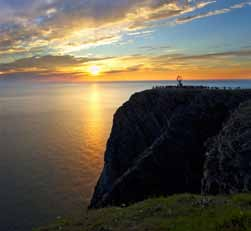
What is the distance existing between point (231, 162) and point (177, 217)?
49.7 ft

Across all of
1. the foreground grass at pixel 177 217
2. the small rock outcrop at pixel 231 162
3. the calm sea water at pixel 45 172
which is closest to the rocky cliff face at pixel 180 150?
the calm sea water at pixel 45 172

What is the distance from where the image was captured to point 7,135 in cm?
11769

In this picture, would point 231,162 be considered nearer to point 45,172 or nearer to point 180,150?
point 180,150

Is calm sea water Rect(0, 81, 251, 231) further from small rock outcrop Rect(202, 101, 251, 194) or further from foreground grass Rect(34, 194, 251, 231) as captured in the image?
small rock outcrop Rect(202, 101, 251, 194)

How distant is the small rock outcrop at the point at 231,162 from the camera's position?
2820 cm

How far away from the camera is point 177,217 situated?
17.0m

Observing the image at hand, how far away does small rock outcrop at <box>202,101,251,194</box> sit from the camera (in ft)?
92.5

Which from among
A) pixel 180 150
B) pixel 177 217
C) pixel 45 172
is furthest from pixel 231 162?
pixel 45 172

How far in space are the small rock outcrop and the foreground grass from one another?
342 inches

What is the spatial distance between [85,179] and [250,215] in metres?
60.2

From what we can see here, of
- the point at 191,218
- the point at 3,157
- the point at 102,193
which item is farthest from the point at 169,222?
the point at 3,157

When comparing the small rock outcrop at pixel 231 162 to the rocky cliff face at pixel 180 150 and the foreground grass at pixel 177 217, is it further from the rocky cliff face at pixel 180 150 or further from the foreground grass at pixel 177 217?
Answer: the rocky cliff face at pixel 180 150

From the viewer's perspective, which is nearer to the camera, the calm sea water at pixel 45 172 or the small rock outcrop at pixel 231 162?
the small rock outcrop at pixel 231 162

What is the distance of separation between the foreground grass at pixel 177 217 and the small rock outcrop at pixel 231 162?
28.5 feet
